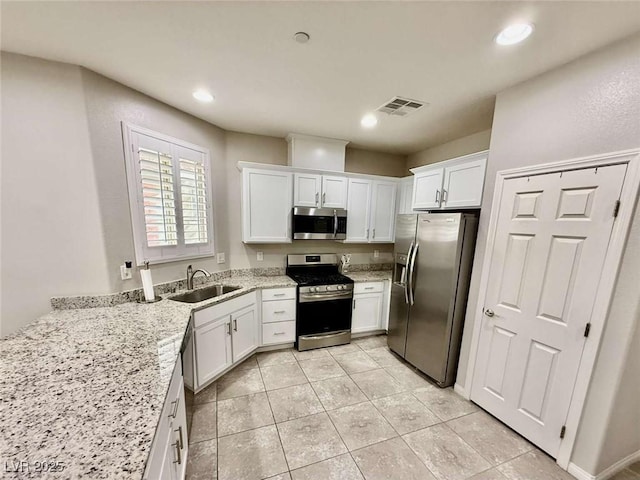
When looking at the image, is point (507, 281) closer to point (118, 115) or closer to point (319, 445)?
point (319, 445)

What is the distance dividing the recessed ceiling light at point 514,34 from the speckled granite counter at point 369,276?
254cm

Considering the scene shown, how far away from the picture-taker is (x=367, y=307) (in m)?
3.26

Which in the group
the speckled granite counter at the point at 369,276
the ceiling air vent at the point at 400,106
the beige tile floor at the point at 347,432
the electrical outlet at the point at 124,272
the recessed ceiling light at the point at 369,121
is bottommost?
the beige tile floor at the point at 347,432

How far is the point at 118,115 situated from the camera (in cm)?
191

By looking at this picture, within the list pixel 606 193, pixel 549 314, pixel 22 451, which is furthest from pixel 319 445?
pixel 606 193

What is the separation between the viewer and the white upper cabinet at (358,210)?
3.29 m

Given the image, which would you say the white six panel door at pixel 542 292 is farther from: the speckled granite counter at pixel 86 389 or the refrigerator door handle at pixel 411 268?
the speckled granite counter at pixel 86 389

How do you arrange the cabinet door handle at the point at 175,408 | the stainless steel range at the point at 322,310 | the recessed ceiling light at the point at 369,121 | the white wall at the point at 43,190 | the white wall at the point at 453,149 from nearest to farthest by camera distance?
the cabinet door handle at the point at 175,408 → the white wall at the point at 43,190 → the recessed ceiling light at the point at 369,121 → the white wall at the point at 453,149 → the stainless steel range at the point at 322,310

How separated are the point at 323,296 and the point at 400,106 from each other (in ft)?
7.33

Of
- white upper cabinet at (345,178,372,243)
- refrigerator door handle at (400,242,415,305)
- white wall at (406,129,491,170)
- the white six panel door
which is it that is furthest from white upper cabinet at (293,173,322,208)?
the white six panel door

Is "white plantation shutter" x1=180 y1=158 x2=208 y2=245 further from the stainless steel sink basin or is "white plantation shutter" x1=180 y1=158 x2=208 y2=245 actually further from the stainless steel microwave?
the stainless steel microwave

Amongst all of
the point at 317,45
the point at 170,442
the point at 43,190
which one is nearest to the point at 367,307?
the point at 170,442

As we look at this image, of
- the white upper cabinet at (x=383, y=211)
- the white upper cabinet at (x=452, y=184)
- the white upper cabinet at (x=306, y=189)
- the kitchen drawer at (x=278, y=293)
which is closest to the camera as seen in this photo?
the white upper cabinet at (x=452, y=184)

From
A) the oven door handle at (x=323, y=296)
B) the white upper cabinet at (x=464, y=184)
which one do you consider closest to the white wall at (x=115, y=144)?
the oven door handle at (x=323, y=296)
